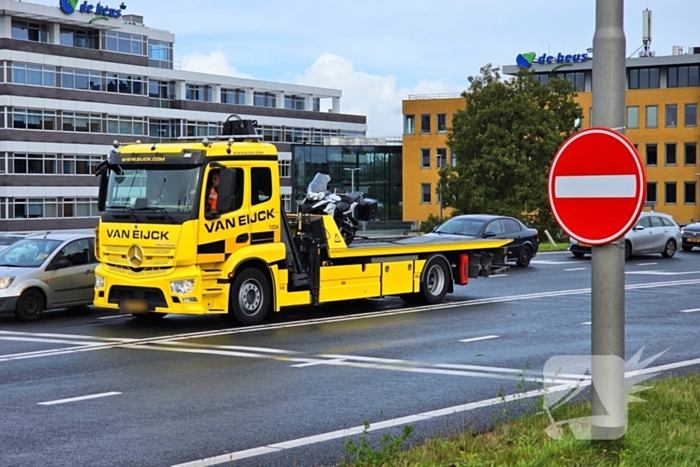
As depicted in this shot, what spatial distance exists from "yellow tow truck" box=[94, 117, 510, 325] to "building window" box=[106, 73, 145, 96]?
70.8 meters

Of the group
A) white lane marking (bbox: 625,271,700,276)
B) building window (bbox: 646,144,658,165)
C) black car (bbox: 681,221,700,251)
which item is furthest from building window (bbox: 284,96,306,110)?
white lane marking (bbox: 625,271,700,276)

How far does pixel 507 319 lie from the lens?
58.6ft

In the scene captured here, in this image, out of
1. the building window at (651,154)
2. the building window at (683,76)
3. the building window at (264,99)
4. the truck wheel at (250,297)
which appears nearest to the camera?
the truck wheel at (250,297)

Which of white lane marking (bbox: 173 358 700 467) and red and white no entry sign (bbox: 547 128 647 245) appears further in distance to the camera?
white lane marking (bbox: 173 358 700 467)

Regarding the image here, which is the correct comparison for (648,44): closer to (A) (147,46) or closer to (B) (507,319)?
(A) (147,46)

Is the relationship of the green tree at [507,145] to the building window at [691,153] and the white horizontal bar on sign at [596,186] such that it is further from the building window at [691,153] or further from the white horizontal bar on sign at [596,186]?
the white horizontal bar on sign at [596,186]

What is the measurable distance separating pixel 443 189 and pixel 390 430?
59.3 m

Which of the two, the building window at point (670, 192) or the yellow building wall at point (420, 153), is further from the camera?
the yellow building wall at point (420, 153)

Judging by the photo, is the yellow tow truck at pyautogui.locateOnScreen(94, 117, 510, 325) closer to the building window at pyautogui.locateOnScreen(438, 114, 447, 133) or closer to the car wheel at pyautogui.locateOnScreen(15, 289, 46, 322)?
the car wheel at pyautogui.locateOnScreen(15, 289, 46, 322)

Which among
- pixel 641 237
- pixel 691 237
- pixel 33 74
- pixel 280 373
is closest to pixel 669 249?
pixel 641 237

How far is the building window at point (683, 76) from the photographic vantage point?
97.8m

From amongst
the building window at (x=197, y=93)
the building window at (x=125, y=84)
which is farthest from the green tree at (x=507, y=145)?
the building window at (x=197, y=93)

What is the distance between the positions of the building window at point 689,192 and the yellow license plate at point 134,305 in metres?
87.6

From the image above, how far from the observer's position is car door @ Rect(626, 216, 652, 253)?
34750 millimetres
